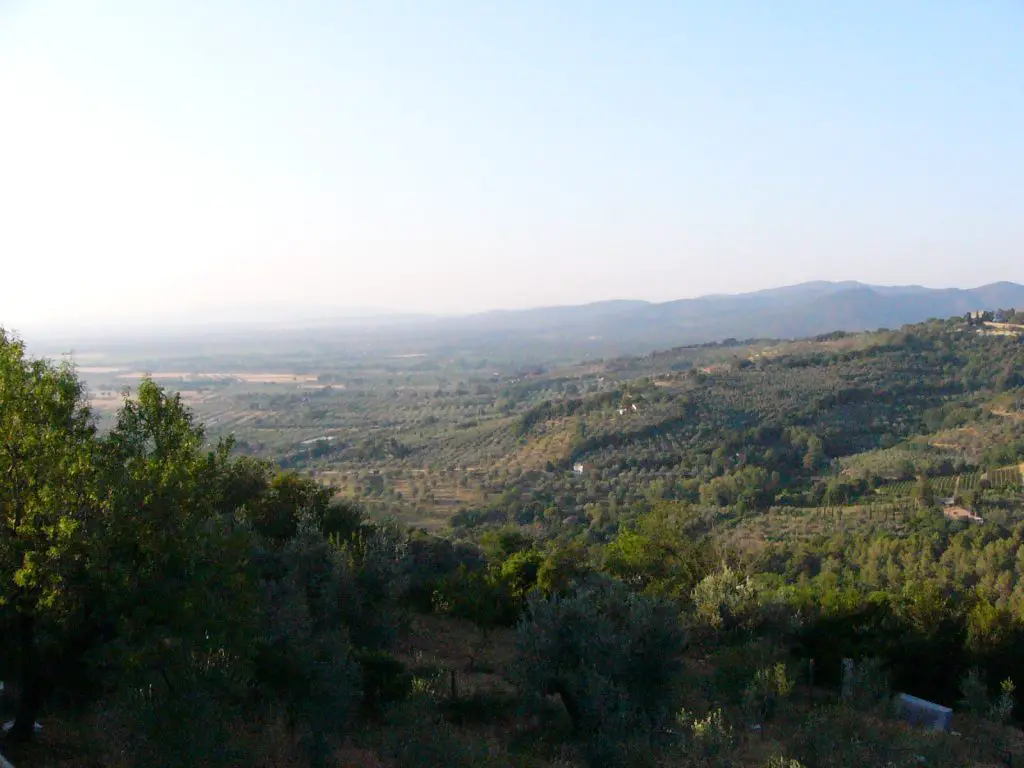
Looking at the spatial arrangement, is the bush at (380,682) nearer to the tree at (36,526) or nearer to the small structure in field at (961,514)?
the tree at (36,526)

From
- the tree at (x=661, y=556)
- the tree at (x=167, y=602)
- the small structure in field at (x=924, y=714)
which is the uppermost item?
the tree at (x=167, y=602)

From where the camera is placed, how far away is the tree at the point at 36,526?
6797 mm

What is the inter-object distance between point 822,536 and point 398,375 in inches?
3865

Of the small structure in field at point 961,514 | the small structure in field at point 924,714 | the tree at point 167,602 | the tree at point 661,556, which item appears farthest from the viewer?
the small structure in field at point 961,514

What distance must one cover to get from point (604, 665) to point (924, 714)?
5.86m

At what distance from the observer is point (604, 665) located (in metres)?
8.73

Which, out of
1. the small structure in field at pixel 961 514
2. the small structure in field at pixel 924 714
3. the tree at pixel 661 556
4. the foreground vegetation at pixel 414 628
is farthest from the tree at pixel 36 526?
the small structure in field at pixel 961 514

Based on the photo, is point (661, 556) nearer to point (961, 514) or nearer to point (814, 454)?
point (961, 514)

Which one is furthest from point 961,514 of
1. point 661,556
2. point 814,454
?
point 661,556

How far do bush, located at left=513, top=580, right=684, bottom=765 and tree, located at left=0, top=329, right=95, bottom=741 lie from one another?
5.25 m

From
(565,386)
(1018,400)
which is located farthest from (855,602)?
(565,386)

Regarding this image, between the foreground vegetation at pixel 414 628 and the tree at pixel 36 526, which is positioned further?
the foreground vegetation at pixel 414 628

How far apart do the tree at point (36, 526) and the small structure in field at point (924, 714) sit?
1129 cm

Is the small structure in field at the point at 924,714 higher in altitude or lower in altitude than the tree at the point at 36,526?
lower
